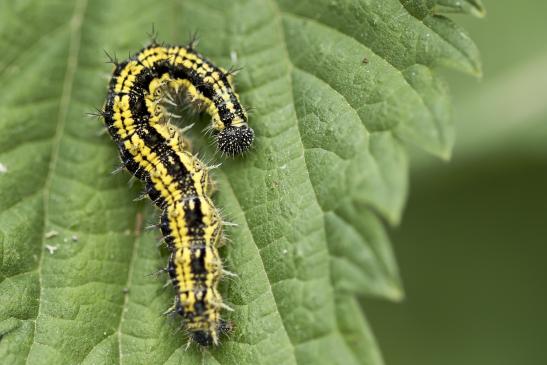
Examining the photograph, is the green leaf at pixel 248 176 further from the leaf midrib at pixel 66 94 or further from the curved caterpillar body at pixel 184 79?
the curved caterpillar body at pixel 184 79

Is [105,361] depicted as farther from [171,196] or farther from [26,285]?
[171,196]

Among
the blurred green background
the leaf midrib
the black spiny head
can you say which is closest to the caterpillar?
the black spiny head

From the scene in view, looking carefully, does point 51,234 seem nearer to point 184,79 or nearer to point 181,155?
point 181,155

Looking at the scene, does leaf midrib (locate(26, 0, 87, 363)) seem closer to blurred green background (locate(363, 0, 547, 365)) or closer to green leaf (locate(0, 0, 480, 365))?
green leaf (locate(0, 0, 480, 365))

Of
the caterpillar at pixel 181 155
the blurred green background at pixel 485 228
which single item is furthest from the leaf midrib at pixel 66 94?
the blurred green background at pixel 485 228

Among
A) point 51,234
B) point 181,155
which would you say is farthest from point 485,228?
point 51,234

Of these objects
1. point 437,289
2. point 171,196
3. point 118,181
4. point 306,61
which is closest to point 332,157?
point 306,61
